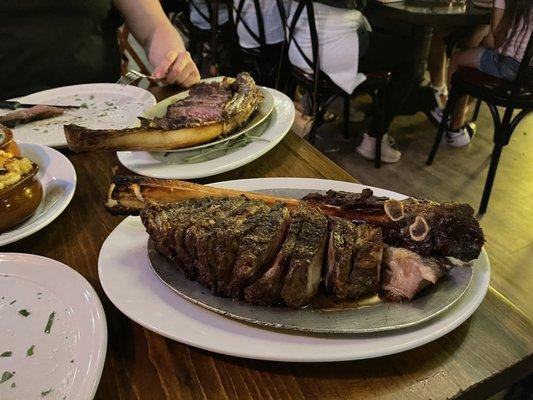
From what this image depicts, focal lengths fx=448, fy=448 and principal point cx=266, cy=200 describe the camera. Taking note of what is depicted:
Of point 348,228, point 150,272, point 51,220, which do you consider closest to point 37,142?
point 51,220

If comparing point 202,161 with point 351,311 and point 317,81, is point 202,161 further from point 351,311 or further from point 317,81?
point 317,81

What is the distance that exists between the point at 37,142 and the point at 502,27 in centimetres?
256

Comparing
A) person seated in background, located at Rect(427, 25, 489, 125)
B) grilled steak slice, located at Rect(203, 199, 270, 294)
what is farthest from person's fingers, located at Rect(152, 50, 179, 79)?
person seated in background, located at Rect(427, 25, 489, 125)

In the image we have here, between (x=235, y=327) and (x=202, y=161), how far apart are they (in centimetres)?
64

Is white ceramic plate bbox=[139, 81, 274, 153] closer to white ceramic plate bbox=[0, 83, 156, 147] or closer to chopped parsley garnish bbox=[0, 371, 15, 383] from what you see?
white ceramic plate bbox=[0, 83, 156, 147]

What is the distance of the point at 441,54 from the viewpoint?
157 inches

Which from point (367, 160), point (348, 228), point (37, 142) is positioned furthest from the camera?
point (367, 160)

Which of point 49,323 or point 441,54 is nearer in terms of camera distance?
point 49,323

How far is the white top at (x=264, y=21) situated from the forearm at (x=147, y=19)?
1264mm

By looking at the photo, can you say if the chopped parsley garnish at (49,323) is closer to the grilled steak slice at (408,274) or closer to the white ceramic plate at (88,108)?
the grilled steak slice at (408,274)

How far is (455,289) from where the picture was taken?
0.79 metres

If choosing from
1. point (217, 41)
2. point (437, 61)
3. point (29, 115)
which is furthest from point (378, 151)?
point (29, 115)

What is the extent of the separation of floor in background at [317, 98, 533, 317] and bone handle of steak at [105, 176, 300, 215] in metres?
1.81

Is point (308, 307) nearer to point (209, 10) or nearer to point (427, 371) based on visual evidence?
point (427, 371)
